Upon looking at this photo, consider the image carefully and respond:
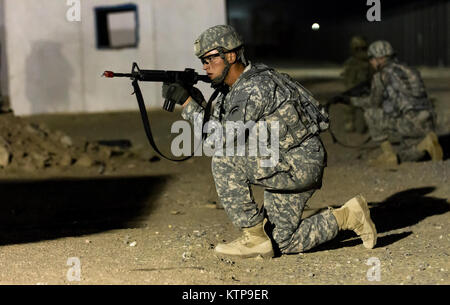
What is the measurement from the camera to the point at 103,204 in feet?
24.6

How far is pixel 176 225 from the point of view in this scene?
611 centimetres

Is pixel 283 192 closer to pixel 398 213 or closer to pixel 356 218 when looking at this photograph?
pixel 356 218

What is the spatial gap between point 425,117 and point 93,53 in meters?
7.33

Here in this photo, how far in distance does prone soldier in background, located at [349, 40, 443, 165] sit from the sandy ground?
9.7 inches

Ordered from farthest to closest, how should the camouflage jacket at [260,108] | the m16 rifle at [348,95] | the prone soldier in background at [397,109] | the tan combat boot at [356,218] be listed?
1. the prone soldier in background at [397,109]
2. the m16 rifle at [348,95]
3. the tan combat boot at [356,218]
4. the camouflage jacket at [260,108]

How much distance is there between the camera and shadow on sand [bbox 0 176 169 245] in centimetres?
621

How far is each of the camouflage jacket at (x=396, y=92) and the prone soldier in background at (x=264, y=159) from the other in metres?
4.20

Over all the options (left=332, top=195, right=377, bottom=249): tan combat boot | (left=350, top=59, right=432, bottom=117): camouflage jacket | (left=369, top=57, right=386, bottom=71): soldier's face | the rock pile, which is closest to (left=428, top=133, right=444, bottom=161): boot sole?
(left=350, top=59, right=432, bottom=117): camouflage jacket

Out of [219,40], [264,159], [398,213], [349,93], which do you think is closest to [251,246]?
[264,159]

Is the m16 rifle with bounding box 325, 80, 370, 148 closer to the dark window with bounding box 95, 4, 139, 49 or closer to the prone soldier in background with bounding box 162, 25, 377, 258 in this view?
the prone soldier in background with bounding box 162, 25, 377, 258

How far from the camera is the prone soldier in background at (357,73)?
11.6m

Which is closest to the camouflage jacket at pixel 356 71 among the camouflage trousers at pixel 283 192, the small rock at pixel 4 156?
the small rock at pixel 4 156

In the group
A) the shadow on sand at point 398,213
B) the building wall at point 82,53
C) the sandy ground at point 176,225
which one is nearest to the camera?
the sandy ground at point 176,225

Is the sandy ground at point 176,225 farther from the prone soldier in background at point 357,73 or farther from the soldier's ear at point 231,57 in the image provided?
the soldier's ear at point 231,57
